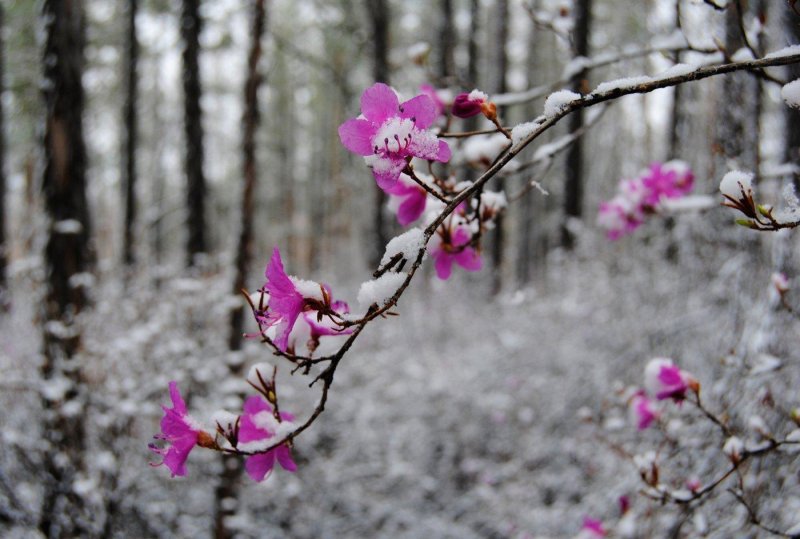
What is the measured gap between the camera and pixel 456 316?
7.29 metres

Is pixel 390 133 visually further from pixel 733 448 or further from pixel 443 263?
pixel 733 448

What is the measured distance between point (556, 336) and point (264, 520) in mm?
3290

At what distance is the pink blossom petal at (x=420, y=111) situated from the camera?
83 centimetres

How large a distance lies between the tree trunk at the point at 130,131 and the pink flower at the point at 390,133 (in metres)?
8.63

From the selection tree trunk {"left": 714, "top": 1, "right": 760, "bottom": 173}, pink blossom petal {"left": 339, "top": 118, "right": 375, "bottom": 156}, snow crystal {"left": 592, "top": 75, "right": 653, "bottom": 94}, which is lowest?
pink blossom petal {"left": 339, "top": 118, "right": 375, "bottom": 156}

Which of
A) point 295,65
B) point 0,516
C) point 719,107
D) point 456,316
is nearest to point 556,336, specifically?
point 456,316

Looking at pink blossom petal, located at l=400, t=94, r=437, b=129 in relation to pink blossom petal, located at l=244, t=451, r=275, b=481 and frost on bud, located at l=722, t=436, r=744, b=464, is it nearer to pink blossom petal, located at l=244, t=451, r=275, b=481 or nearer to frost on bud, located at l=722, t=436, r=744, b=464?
pink blossom petal, located at l=244, t=451, r=275, b=481

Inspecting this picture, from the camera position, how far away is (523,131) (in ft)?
2.66

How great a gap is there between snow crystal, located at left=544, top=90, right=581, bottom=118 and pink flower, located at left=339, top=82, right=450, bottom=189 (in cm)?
16

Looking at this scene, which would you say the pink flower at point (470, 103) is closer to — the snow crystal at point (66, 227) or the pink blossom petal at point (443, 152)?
the pink blossom petal at point (443, 152)

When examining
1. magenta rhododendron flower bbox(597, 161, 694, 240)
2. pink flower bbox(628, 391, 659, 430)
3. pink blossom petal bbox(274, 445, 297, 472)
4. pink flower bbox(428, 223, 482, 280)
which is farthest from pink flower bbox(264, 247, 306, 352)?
magenta rhododendron flower bbox(597, 161, 694, 240)

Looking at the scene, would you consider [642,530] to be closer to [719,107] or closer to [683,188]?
[683,188]

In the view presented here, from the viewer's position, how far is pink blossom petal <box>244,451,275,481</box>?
906 mm

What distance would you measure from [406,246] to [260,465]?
0.45 m
